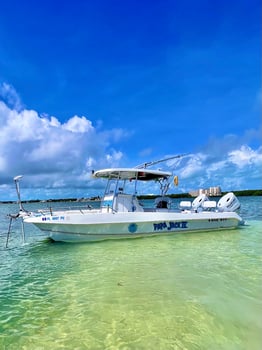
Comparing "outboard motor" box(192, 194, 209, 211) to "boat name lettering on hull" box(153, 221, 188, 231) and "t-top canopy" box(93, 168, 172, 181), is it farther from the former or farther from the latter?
"t-top canopy" box(93, 168, 172, 181)

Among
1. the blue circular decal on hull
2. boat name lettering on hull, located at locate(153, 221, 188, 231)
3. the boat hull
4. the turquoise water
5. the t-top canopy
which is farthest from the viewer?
boat name lettering on hull, located at locate(153, 221, 188, 231)

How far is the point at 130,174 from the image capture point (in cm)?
1402

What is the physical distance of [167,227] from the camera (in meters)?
14.0

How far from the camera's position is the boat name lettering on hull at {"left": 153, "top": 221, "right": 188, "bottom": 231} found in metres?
13.7

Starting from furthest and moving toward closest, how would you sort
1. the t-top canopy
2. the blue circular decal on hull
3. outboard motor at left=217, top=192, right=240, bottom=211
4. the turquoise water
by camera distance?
outboard motor at left=217, top=192, right=240, bottom=211
the t-top canopy
the blue circular decal on hull
the turquoise water

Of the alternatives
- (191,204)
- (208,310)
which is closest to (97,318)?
(208,310)

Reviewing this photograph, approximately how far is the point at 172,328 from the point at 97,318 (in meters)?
1.26

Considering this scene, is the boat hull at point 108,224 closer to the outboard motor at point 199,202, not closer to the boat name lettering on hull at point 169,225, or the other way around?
the boat name lettering on hull at point 169,225

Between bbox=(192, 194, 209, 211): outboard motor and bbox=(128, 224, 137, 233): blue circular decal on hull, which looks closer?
bbox=(128, 224, 137, 233): blue circular decal on hull

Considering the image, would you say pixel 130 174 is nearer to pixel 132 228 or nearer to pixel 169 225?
pixel 132 228

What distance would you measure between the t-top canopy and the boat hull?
6.14 feet

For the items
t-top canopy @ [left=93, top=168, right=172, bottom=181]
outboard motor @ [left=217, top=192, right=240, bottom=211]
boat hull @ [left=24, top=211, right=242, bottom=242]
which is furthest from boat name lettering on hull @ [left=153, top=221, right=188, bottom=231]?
outboard motor @ [left=217, top=192, right=240, bottom=211]

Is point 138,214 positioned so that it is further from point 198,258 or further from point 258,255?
Result: point 258,255

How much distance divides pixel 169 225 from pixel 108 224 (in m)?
3.09
